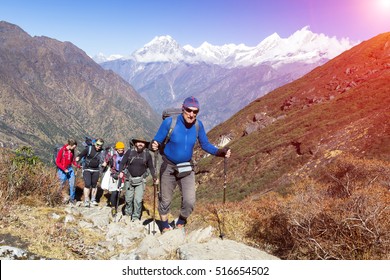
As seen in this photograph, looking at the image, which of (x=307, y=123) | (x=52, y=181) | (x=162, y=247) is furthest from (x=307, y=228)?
(x=307, y=123)

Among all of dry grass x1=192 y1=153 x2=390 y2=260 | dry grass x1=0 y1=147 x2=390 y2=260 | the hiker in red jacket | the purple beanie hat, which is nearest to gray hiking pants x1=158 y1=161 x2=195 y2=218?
dry grass x1=0 y1=147 x2=390 y2=260

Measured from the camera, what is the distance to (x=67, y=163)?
12.4m

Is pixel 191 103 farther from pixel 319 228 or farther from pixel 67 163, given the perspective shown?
pixel 67 163

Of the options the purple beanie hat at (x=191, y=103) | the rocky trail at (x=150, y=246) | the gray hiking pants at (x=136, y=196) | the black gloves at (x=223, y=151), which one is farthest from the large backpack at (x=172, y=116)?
the gray hiking pants at (x=136, y=196)

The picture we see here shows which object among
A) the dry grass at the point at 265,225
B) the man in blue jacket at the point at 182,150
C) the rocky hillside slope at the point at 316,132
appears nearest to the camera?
the dry grass at the point at 265,225

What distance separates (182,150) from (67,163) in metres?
7.11

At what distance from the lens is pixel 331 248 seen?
611 centimetres

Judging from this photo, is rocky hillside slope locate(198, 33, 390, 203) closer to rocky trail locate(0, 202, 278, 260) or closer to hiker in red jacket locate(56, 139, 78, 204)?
hiker in red jacket locate(56, 139, 78, 204)

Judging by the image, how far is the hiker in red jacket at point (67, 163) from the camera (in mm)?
12320

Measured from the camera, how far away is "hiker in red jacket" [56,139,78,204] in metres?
12.3

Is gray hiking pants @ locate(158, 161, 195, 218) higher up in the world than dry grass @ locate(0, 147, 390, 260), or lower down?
higher up

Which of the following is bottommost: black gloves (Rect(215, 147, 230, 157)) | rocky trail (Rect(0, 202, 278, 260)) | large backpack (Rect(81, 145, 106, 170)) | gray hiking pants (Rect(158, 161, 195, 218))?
rocky trail (Rect(0, 202, 278, 260))

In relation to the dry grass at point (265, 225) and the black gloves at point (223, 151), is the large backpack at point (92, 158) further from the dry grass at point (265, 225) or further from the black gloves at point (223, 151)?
the black gloves at point (223, 151)

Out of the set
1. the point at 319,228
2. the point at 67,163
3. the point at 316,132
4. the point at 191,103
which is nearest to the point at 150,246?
the point at 191,103
